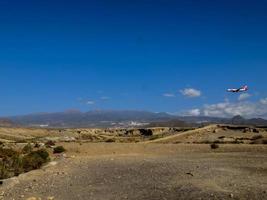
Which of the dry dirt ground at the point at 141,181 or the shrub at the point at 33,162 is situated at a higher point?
the shrub at the point at 33,162

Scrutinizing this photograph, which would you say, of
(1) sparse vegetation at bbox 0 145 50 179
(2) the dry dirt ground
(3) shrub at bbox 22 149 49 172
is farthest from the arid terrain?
(1) sparse vegetation at bbox 0 145 50 179

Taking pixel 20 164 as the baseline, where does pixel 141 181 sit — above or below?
below

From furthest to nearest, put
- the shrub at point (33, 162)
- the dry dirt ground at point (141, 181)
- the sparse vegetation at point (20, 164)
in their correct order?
the shrub at point (33, 162) → the sparse vegetation at point (20, 164) → the dry dirt ground at point (141, 181)

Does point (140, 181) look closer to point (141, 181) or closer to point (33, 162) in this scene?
point (141, 181)

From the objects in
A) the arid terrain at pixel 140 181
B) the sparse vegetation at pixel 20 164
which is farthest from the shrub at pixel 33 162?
the arid terrain at pixel 140 181

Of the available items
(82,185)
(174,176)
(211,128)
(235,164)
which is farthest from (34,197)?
(211,128)

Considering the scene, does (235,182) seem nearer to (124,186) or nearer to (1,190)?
(124,186)

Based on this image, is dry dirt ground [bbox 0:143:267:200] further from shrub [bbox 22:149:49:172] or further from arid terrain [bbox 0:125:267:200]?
shrub [bbox 22:149:49:172]

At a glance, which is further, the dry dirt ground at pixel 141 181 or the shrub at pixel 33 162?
the shrub at pixel 33 162

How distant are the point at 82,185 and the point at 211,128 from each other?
52.3m

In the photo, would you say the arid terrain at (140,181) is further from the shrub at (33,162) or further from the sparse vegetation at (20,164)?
the sparse vegetation at (20,164)

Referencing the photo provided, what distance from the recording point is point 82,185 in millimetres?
23641

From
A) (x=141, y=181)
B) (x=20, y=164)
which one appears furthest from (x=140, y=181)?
(x=20, y=164)

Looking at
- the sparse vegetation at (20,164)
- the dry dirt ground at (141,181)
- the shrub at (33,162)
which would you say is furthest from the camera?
the shrub at (33,162)
